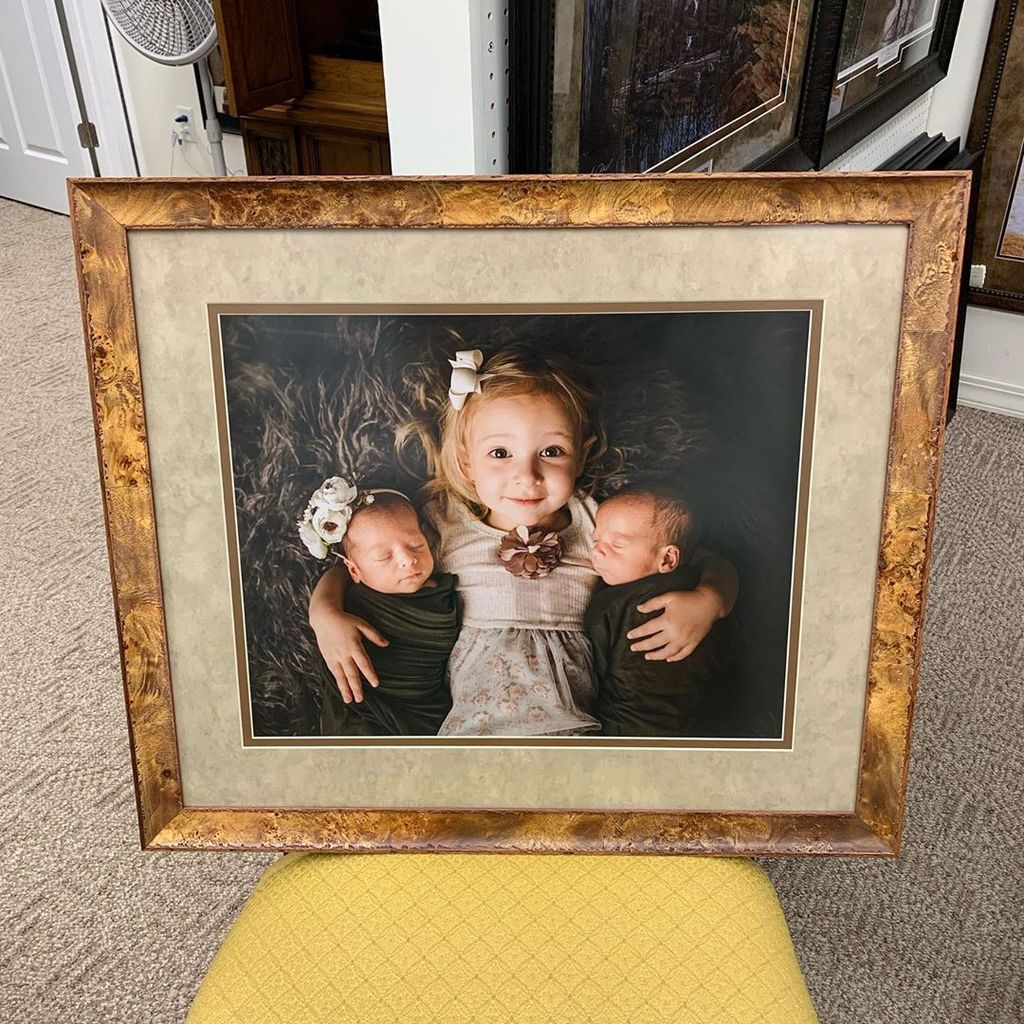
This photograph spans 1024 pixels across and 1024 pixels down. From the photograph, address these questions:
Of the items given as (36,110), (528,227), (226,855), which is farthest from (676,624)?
(36,110)

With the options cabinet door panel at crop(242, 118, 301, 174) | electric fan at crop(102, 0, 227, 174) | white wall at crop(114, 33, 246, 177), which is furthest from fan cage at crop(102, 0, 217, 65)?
white wall at crop(114, 33, 246, 177)

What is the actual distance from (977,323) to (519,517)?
2.34 meters

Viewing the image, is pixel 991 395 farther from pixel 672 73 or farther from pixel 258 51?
pixel 258 51

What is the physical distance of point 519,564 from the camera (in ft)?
2.92

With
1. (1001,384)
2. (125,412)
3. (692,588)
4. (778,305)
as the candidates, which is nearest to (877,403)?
(778,305)

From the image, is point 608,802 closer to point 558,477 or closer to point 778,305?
point 558,477

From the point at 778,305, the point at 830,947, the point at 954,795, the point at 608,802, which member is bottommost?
the point at 830,947

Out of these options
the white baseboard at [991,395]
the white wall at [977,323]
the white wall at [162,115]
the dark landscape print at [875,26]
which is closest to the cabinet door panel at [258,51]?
the white wall at [162,115]

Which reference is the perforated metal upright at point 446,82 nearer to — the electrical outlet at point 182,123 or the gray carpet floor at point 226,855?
the gray carpet floor at point 226,855

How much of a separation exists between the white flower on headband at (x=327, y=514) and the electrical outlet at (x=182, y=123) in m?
3.40

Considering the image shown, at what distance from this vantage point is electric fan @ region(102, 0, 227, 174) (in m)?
2.96

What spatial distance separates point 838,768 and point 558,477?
1.22 feet

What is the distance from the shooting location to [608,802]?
3.09ft

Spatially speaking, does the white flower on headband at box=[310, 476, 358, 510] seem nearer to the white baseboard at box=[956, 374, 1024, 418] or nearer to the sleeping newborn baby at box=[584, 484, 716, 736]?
the sleeping newborn baby at box=[584, 484, 716, 736]
